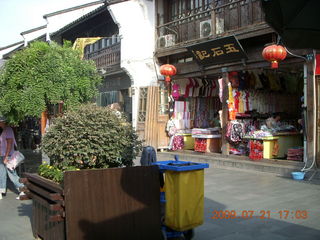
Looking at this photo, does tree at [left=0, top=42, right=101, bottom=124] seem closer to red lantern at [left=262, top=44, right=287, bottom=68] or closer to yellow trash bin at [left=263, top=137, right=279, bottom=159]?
red lantern at [left=262, top=44, right=287, bottom=68]

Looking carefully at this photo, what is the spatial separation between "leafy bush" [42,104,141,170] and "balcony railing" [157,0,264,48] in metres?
6.43

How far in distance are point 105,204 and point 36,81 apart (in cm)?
429

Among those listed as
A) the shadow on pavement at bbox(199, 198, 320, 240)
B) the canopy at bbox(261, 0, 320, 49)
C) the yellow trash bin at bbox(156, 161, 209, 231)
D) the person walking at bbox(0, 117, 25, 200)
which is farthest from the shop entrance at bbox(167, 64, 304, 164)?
the canopy at bbox(261, 0, 320, 49)

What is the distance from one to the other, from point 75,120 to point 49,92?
3.19 meters

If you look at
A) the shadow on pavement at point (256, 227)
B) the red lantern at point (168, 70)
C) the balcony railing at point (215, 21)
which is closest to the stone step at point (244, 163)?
the red lantern at point (168, 70)

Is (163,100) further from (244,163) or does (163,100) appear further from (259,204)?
(259,204)

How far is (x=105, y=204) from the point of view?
4.11 meters

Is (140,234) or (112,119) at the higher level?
(112,119)

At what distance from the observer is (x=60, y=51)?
806 cm

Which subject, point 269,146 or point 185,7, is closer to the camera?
point 269,146

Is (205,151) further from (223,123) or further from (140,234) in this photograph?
(140,234)

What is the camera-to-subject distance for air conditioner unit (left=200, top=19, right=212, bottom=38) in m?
11.6

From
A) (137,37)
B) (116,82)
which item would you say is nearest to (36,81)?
(137,37)

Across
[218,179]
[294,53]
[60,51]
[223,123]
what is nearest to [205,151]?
[223,123]
